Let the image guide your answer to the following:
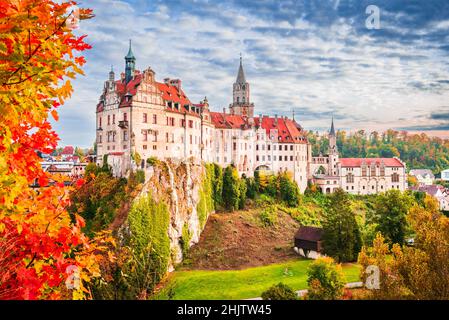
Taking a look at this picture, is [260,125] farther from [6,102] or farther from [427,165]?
[6,102]

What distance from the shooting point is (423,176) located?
68.6 metres

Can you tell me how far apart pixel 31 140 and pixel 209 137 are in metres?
38.8

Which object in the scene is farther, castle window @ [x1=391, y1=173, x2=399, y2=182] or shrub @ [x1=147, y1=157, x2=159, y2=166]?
castle window @ [x1=391, y1=173, x2=399, y2=182]

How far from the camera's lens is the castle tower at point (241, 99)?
2213 inches

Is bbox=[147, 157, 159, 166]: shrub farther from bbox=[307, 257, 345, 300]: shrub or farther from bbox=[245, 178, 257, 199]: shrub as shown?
bbox=[307, 257, 345, 300]: shrub

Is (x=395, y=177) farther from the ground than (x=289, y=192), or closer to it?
farther from the ground

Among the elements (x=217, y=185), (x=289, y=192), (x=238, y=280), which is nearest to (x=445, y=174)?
(x=289, y=192)

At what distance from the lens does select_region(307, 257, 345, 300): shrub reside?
17.3 metres

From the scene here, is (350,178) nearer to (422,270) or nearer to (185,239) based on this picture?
(185,239)

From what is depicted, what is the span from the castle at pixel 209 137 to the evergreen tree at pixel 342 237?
1511cm

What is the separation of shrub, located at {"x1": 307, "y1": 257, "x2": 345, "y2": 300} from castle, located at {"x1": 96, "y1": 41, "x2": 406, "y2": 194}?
61.0 feet

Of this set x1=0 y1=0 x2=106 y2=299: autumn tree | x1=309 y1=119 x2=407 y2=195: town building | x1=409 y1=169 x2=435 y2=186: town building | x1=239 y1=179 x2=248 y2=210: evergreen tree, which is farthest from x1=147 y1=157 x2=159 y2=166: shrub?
x1=409 y1=169 x2=435 y2=186: town building
